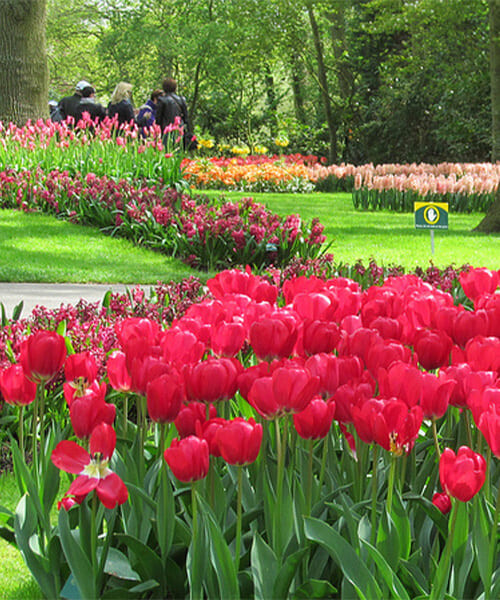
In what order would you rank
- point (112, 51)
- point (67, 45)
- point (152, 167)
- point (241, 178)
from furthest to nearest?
point (67, 45) → point (112, 51) → point (241, 178) → point (152, 167)

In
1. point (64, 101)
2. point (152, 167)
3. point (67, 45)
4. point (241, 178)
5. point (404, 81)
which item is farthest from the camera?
point (67, 45)

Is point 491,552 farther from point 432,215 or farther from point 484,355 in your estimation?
point 432,215

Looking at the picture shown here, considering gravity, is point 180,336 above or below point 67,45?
below

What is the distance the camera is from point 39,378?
192cm

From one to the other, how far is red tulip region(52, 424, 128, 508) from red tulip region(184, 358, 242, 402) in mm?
247

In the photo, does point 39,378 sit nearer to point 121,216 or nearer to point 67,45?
point 121,216

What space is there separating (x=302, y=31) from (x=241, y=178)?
10705 millimetres

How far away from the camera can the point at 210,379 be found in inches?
69.6

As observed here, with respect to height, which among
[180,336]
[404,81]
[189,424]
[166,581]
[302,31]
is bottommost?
[166,581]

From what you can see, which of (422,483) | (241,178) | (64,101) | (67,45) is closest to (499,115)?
(241,178)

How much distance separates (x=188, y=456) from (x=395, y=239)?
29.6 feet

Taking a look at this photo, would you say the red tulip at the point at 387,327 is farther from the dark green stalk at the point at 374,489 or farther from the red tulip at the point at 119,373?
the red tulip at the point at 119,373

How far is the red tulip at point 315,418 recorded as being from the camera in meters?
1.68

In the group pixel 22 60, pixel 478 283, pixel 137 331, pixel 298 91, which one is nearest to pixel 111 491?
pixel 137 331
